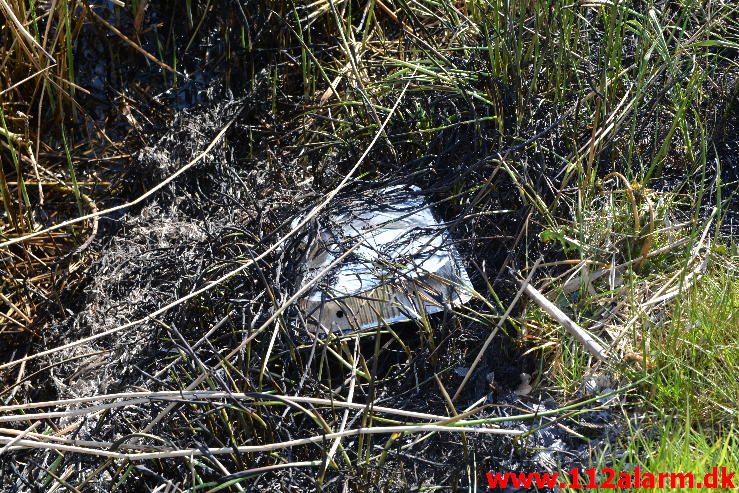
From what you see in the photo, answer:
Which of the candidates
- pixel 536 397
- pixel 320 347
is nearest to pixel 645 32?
pixel 536 397

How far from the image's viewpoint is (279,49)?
7.82 feet

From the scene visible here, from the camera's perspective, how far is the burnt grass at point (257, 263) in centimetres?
160

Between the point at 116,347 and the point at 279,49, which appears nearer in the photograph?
the point at 116,347

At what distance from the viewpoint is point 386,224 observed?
78.3 inches

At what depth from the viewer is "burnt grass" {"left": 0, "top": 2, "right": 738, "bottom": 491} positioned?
1.60m

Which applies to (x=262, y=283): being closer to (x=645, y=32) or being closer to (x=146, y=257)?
(x=146, y=257)

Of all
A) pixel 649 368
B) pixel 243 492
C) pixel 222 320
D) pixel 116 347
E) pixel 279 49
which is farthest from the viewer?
pixel 279 49

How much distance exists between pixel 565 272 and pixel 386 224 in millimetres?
483

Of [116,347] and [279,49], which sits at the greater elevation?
[279,49]

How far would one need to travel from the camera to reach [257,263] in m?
1.84

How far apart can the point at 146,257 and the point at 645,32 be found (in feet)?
4.79

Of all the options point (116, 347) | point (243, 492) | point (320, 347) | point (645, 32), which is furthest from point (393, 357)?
point (645, 32)

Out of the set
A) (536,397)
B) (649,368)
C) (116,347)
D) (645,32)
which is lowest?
(116,347)

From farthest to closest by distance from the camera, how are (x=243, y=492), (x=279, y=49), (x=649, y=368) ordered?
(x=279, y=49), (x=649, y=368), (x=243, y=492)
